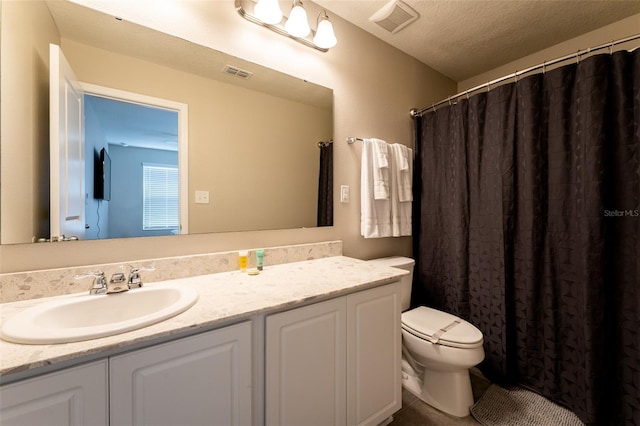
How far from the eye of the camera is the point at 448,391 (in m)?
1.46

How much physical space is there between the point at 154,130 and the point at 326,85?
1.03m

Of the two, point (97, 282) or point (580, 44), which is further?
point (580, 44)

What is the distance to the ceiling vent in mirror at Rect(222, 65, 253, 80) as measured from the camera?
4.47 ft

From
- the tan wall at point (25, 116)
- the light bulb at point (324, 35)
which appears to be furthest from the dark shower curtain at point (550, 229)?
the tan wall at point (25, 116)

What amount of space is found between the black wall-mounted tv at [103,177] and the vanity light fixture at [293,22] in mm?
934

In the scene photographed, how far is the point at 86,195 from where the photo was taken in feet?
3.46

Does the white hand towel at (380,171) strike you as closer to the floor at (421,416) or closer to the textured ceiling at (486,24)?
the textured ceiling at (486,24)

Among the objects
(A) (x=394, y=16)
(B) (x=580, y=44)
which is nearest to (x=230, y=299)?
(A) (x=394, y=16)

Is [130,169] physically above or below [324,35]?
below

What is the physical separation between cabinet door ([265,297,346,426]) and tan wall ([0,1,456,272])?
583 mm

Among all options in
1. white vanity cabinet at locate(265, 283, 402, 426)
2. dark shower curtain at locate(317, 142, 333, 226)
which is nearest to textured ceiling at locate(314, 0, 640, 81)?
dark shower curtain at locate(317, 142, 333, 226)

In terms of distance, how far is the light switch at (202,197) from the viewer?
1276 millimetres

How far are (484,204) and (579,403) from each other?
1.13 m

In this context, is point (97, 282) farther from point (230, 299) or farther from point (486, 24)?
point (486, 24)
